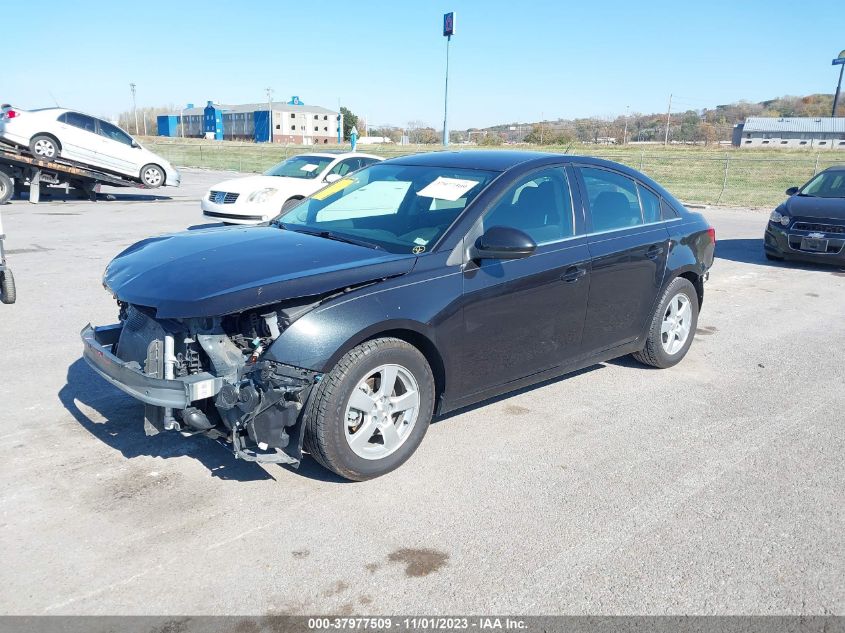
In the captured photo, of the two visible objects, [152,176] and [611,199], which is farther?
[152,176]

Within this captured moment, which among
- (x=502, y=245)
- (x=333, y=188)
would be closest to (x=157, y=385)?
(x=502, y=245)

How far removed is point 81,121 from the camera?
17.4m

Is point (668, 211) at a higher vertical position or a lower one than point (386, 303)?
higher

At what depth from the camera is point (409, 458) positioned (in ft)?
13.5

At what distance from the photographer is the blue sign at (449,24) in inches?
1553

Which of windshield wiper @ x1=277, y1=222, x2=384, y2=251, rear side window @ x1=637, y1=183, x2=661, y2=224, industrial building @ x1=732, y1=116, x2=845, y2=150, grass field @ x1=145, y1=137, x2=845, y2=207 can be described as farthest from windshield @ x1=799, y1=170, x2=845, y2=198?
industrial building @ x1=732, y1=116, x2=845, y2=150

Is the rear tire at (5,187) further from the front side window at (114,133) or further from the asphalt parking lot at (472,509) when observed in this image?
the asphalt parking lot at (472,509)

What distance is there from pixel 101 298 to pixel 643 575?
252 inches

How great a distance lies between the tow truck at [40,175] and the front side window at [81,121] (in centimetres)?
89

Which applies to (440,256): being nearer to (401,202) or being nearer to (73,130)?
(401,202)

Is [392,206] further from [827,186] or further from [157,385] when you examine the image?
[827,186]

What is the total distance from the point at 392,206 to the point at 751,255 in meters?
9.95

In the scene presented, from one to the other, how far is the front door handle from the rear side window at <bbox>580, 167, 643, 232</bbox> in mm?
400

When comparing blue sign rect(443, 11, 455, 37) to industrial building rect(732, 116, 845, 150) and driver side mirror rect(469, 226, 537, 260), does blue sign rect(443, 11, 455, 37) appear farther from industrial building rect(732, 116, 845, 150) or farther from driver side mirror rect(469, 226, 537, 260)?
industrial building rect(732, 116, 845, 150)
